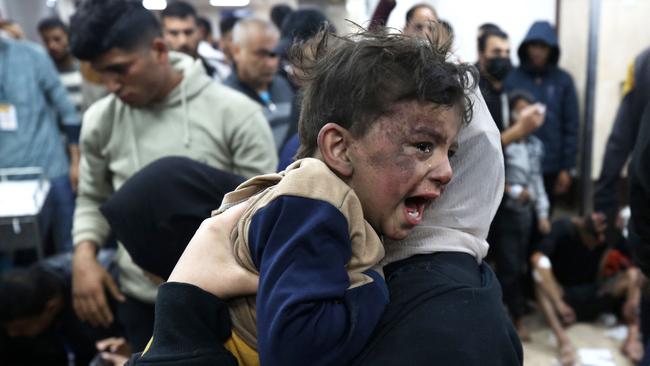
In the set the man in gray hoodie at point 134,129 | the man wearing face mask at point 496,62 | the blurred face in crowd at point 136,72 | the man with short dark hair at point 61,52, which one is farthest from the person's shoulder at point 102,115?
the man with short dark hair at point 61,52

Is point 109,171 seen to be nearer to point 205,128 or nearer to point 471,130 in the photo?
point 205,128

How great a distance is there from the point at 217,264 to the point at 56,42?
4.67 metres

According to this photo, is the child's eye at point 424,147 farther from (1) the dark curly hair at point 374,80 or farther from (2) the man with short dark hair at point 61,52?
(2) the man with short dark hair at point 61,52

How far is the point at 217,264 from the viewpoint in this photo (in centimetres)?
97

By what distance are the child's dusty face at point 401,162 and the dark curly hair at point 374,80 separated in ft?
0.06

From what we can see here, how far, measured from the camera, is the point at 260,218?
2.81ft

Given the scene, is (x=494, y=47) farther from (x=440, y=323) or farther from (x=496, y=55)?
(x=440, y=323)

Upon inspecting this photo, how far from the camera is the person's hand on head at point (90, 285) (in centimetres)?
191

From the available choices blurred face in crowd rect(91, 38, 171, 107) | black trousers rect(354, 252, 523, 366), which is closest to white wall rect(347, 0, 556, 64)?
→ blurred face in crowd rect(91, 38, 171, 107)

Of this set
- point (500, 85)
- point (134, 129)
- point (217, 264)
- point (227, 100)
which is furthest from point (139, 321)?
point (500, 85)

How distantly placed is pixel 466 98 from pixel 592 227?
3.37 metres

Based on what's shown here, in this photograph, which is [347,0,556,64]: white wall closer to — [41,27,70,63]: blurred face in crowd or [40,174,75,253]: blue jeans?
[40,174,75,253]: blue jeans

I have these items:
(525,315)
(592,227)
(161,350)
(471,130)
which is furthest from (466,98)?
(525,315)

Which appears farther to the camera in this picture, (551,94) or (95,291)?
(551,94)
